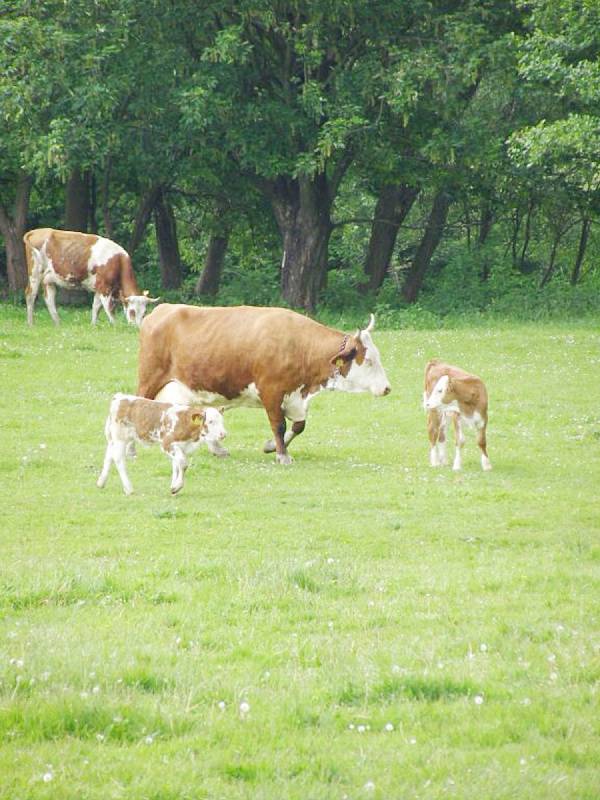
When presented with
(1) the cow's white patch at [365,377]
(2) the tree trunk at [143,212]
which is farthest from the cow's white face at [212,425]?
(2) the tree trunk at [143,212]

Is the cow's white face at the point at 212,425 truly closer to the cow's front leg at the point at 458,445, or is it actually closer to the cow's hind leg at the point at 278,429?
the cow's hind leg at the point at 278,429

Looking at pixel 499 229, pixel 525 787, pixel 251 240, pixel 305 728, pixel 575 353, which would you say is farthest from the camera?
pixel 499 229

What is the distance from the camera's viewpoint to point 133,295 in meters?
31.3

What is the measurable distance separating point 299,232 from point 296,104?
11.8ft

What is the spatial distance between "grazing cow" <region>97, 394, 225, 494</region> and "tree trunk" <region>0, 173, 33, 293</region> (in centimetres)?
2452

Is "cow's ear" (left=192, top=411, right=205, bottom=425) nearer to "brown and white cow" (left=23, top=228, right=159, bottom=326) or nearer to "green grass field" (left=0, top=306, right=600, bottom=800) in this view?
"green grass field" (left=0, top=306, right=600, bottom=800)

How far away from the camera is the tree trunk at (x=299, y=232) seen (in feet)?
121

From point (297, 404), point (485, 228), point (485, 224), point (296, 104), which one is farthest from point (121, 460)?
point (485, 228)

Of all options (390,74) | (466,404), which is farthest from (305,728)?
(390,74)

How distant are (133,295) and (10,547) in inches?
767

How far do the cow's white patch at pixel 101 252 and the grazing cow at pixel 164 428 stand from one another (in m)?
17.1

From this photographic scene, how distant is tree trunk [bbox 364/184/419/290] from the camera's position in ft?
136

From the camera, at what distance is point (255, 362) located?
17.9 m

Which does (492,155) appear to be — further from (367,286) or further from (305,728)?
(305,728)
